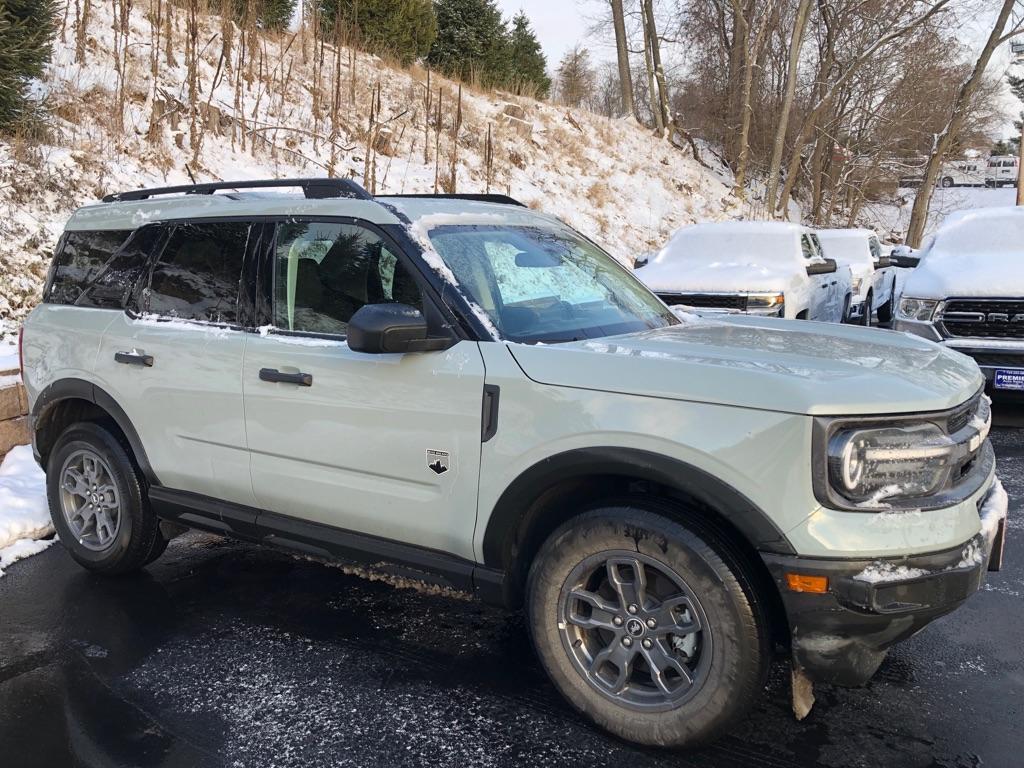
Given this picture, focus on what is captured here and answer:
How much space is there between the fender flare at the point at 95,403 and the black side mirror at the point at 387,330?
1720mm

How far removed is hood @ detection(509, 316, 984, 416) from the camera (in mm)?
2461

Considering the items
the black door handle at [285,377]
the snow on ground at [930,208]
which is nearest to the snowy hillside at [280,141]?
the black door handle at [285,377]

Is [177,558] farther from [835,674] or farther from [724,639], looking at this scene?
[835,674]

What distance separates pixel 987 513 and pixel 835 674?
774mm

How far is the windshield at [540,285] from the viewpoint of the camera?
3199 mm

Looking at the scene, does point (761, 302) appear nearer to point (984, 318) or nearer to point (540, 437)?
point (984, 318)

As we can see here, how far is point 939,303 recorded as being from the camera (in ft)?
24.9

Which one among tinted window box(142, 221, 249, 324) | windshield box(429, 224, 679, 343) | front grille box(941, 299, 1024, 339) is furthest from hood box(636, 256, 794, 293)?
tinted window box(142, 221, 249, 324)

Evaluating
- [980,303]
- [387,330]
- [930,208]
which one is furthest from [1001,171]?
[387,330]

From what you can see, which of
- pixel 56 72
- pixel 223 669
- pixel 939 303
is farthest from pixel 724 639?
pixel 56 72

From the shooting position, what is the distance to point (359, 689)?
321 centimetres

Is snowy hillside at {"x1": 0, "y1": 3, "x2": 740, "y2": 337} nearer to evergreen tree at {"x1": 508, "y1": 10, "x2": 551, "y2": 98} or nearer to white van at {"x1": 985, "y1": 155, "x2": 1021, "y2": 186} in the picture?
evergreen tree at {"x1": 508, "y1": 10, "x2": 551, "y2": 98}

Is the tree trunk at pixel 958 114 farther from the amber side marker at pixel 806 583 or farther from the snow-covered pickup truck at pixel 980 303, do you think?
the amber side marker at pixel 806 583

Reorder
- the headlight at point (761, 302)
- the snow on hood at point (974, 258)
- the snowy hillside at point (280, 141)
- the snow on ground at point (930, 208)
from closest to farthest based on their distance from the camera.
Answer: the snow on hood at point (974, 258) → the headlight at point (761, 302) → the snowy hillside at point (280, 141) → the snow on ground at point (930, 208)
